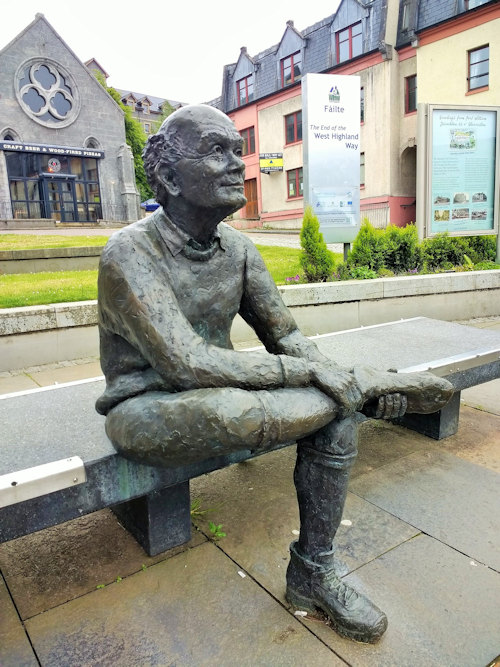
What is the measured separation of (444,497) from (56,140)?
3312cm

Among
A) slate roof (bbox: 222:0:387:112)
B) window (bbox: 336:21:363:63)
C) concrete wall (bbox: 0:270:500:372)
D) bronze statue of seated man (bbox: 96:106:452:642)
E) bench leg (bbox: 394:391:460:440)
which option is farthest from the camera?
window (bbox: 336:21:363:63)

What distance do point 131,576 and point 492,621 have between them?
59.1 inches

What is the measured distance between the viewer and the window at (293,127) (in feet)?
90.5

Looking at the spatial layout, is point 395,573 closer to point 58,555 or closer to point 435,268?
point 58,555

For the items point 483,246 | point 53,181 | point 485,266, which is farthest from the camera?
point 53,181

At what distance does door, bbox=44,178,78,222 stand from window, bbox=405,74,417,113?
20.2 m

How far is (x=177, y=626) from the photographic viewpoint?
2.04m

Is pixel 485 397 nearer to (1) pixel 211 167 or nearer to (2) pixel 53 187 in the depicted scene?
(1) pixel 211 167

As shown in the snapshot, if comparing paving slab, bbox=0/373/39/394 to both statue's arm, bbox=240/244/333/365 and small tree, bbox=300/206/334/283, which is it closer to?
statue's arm, bbox=240/244/333/365

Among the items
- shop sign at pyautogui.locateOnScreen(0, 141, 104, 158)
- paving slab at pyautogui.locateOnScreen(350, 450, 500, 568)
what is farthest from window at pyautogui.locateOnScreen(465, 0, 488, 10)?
paving slab at pyautogui.locateOnScreen(350, 450, 500, 568)

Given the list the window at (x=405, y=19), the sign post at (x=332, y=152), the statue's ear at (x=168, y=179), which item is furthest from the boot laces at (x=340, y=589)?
the window at (x=405, y=19)

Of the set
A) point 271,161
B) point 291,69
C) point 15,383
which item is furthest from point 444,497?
point 291,69

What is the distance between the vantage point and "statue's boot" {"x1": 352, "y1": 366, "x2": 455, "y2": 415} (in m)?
2.09

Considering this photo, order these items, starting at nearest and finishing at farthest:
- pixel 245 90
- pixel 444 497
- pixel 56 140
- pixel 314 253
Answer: pixel 444 497 < pixel 314 253 < pixel 56 140 < pixel 245 90
